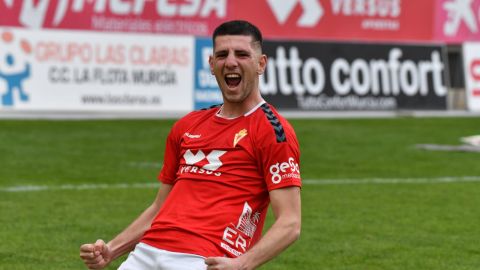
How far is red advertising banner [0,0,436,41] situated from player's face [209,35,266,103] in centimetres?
1958

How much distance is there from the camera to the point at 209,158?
14.5ft

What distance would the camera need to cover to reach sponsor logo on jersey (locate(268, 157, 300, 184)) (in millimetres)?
4199

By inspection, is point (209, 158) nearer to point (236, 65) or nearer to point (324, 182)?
point (236, 65)

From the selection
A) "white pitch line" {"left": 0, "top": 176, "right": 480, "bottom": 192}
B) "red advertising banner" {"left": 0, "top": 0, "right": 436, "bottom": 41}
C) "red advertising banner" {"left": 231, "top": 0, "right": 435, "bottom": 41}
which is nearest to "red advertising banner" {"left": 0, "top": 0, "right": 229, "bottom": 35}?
"red advertising banner" {"left": 0, "top": 0, "right": 436, "bottom": 41}

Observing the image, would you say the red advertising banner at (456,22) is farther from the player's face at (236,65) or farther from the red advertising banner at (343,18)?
the player's face at (236,65)

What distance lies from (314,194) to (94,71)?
1113 cm

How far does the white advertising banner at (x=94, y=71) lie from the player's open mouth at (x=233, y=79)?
17597mm

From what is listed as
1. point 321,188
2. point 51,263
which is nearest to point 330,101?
point 321,188

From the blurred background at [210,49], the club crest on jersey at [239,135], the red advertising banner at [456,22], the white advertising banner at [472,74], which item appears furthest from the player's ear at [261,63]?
the red advertising banner at [456,22]

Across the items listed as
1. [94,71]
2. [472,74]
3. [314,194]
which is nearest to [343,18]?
[472,74]

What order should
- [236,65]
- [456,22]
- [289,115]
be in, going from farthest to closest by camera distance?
[456,22] → [289,115] → [236,65]

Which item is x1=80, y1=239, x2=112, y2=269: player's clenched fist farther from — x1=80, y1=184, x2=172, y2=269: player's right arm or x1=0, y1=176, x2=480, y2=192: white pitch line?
x1=0, y1=176, x2=480, y2=192: white pitch line

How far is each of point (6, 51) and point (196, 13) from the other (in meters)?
6.16

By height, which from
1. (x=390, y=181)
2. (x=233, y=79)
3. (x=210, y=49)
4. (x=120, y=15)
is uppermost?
(x=120, y=15)
